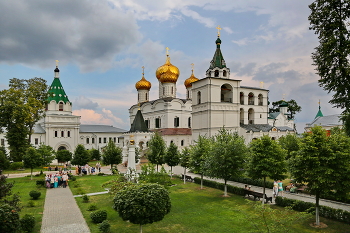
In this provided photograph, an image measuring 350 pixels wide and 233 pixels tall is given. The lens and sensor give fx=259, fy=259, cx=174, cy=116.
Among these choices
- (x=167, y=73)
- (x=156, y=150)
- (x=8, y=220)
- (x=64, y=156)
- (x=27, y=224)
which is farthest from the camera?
(x=167, y=73)

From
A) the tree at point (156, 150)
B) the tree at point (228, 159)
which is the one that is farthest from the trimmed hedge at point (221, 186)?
the tree at point (156, 150)

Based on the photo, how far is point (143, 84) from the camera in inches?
2435

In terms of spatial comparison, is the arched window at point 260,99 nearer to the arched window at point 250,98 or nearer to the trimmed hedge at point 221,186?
the arched window at point 250,98

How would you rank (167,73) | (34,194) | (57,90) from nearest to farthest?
(34,194), (57,90), (167,73)

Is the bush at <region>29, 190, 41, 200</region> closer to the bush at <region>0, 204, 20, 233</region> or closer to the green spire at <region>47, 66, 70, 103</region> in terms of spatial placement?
the bush at <region>0, 204, 20, 233</region>

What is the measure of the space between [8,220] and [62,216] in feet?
17.8

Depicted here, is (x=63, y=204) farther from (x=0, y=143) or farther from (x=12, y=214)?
(x=0, y=143)

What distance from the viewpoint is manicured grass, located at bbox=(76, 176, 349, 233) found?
12898mm

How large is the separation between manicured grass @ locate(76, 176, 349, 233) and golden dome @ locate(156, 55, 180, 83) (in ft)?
125

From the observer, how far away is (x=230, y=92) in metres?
41.2

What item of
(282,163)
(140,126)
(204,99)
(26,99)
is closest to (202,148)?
(282,163)

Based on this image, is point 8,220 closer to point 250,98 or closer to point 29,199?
point 29,199

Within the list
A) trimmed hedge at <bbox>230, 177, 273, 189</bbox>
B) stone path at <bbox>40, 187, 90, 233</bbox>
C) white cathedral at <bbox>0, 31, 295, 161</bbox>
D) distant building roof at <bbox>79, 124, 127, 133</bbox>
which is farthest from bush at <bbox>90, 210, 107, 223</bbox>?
distant building roof at <bbox>79, 124, 127, 133</bbox>

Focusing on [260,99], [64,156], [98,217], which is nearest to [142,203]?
[98,217]
